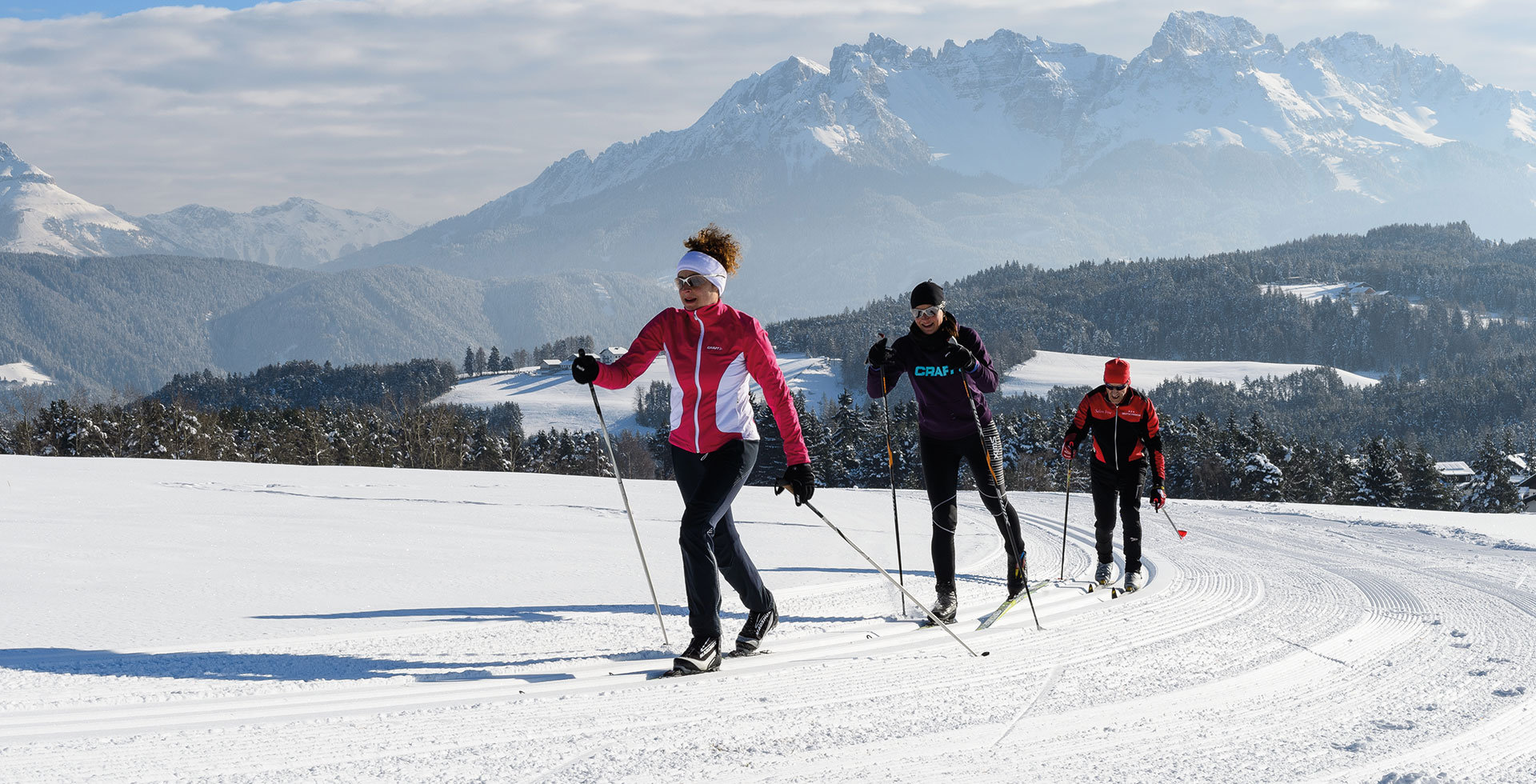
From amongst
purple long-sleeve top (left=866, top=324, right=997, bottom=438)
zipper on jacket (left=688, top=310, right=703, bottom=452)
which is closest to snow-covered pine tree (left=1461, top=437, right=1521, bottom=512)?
purple long-sleeve top (left=866, top=324, right=997, bottom=438)

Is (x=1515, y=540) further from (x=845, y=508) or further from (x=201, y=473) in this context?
(x=201, y=473)

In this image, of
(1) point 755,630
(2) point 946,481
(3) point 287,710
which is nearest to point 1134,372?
(2) point 946,481

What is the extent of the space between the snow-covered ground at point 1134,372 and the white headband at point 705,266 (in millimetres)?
156943

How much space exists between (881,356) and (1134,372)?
187 m

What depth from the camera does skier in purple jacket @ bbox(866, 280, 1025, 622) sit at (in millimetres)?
6105

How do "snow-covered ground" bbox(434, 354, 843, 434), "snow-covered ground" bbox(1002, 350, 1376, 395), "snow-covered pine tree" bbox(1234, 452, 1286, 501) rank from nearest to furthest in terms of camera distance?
"snow-covered pine tree" bbox(1234, 452, 1286, 501) < "snow-covered ground" bbox(434, 354, 843, 434) < "snow-covered ground" bbox(1002, 350, 1376, 395)

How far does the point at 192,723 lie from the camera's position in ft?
12.9

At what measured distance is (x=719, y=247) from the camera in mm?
5172

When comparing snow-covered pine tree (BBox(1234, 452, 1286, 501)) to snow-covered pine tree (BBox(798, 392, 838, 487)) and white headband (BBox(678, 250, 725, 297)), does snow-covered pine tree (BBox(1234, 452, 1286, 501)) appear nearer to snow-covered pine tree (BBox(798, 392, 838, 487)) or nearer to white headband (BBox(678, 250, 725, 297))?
snow-covered pine tree (BBox(798, 392, 838, 487))

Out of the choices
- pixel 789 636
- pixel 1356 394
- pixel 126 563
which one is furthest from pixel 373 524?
pixel 1356 394

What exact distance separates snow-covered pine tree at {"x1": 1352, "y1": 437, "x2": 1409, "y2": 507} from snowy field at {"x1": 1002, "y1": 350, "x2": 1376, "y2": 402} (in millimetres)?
111389

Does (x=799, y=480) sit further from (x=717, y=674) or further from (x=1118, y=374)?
(x=1118, y=374)

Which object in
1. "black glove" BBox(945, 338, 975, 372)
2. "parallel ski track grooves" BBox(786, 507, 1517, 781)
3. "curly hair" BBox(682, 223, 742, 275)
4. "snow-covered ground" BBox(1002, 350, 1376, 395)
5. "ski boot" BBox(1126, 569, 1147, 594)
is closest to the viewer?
Answer: "parallel ski track grooves" BBox(786, 507, 1517, 781)

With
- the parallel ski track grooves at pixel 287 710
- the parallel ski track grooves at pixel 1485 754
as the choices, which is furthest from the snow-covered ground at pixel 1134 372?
the parallel ski track grooves at pixel 287 710
